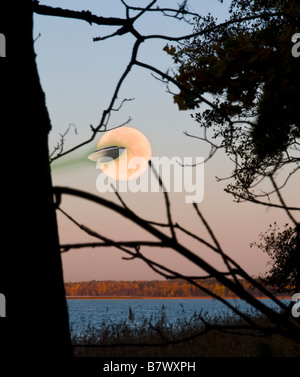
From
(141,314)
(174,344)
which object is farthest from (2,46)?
(141,314)

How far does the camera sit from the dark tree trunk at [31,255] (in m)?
1.18

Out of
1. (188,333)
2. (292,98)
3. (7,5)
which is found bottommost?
(188,333)

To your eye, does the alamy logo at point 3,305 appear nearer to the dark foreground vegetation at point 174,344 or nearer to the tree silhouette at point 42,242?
the tree silhouette at point 42,242

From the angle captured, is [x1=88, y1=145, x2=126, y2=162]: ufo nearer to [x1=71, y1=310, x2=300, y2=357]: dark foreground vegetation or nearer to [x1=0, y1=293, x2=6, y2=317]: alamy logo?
[x1=0, y1=293, x2=6, y2=317]: alamy logo

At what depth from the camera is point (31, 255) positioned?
1.21 metres

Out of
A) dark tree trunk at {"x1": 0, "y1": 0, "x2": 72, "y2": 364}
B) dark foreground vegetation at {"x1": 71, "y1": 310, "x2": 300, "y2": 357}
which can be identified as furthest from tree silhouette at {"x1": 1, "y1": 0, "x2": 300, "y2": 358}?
dark foreground vegetation at {"x1": 71, "y1": 310, "x2": 300, "y2": 357}

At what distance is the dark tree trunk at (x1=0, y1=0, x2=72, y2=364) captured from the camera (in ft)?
3.88

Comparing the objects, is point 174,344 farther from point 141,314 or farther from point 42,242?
point 141,314

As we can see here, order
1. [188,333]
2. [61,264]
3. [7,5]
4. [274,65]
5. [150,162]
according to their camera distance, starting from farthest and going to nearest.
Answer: [188,333], [274,65], [7,5], [61,264], [150,162]

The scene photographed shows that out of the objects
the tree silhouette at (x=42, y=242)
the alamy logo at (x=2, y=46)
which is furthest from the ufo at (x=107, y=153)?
the alamy logo at (x=2, y=46)
